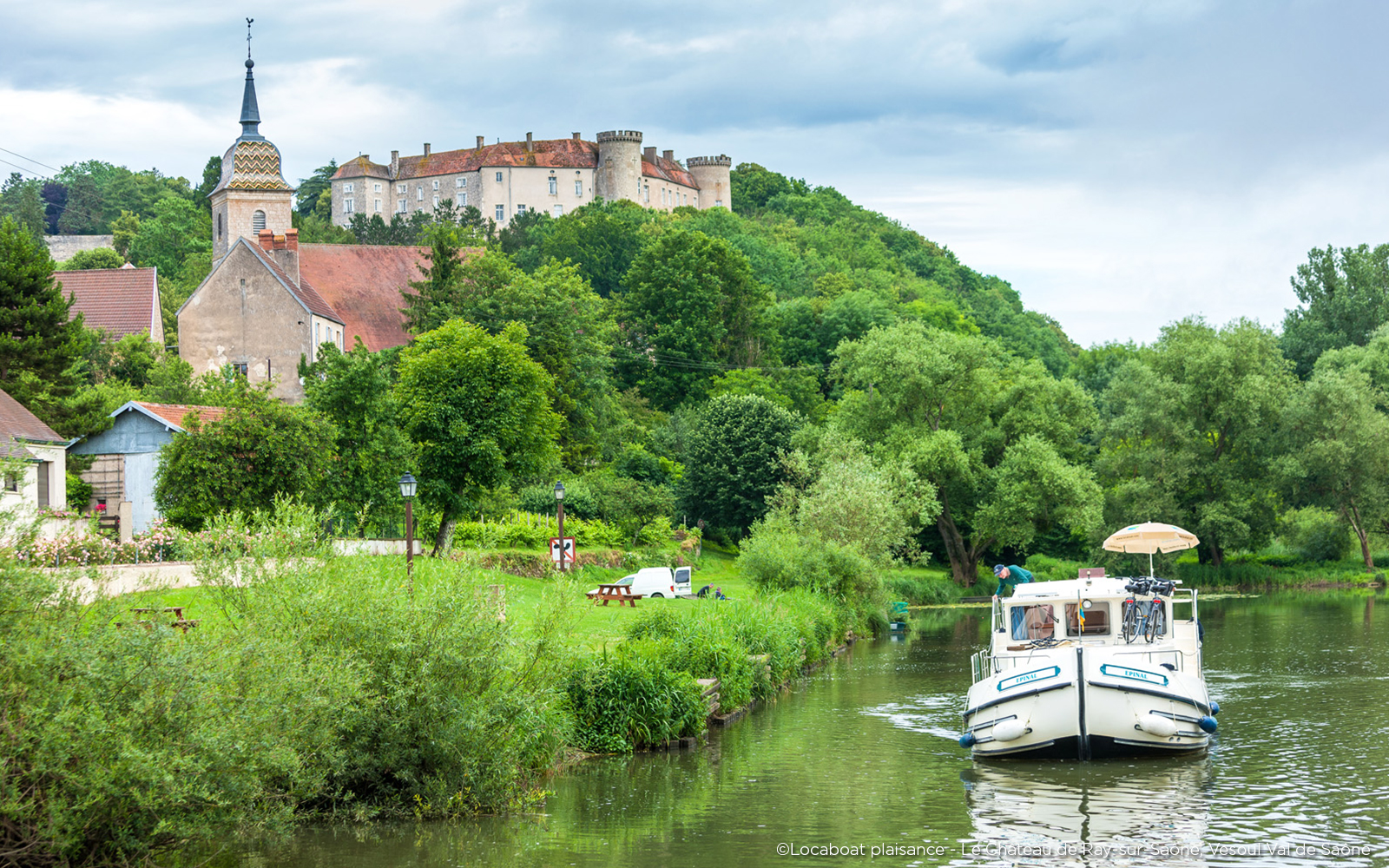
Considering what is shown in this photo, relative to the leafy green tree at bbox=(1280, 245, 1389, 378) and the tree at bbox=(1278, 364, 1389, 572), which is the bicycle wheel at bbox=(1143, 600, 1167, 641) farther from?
the leafy green tree at bbox=(1280, 245, 1389, 378)

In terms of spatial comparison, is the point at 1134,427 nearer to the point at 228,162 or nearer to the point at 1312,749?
the point at 1312,749

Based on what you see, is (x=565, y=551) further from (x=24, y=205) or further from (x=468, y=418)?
(x=24, y=205)

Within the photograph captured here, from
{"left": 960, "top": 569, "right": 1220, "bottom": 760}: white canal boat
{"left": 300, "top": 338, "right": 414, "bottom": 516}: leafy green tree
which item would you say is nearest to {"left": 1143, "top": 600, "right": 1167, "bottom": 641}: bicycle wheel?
{"left": 960, "top": 569, "right": 1220, "bottom": 760}: white canal boat

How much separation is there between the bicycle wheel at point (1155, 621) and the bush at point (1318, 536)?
4704cm

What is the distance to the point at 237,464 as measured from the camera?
119 feet

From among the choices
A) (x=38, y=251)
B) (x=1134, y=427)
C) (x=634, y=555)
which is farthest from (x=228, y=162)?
(x=1134, y=427)

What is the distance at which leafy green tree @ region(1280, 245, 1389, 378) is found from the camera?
88000 millimetres

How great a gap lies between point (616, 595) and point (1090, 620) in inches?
781

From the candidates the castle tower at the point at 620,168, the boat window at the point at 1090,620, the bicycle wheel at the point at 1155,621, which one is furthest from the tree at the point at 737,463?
the castle tower at the point at 620,168

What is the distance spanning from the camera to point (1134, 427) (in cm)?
6762

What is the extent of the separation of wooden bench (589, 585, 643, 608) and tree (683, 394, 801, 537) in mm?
22992

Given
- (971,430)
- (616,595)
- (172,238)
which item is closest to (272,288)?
(616,595)

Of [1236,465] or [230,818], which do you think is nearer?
[230,818]

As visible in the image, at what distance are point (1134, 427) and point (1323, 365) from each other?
42.2 ft
